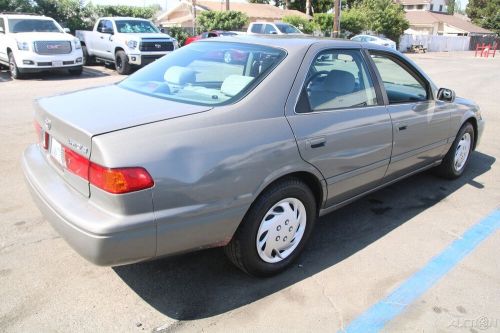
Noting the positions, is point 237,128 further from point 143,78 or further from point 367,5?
point 367,5

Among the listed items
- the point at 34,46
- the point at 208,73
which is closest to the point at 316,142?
the point at 208,73

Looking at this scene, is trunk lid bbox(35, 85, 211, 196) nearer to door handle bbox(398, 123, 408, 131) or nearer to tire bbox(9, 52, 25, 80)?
door handle bbox(398, 123, 408, 131)

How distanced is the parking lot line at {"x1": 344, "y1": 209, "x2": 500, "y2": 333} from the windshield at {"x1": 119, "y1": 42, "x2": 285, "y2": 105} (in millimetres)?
1638

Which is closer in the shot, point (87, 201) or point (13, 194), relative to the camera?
point (87, 201)

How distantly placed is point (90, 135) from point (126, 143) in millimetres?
209

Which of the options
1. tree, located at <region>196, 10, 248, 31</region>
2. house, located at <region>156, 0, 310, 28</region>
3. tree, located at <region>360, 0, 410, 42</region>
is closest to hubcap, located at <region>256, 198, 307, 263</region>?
tree, located at <region>196, 10, 248, 31</region>

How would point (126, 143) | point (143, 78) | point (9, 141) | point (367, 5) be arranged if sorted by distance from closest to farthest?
point (126, 143), point (143, 78), point (9, 141), point (367, 5)

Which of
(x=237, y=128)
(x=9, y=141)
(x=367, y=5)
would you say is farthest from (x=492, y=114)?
(x=367, y=5)

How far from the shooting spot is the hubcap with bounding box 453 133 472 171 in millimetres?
5070

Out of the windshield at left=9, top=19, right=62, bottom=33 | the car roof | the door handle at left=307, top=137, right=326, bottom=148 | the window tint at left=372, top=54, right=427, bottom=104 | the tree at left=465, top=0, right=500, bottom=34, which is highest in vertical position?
the tree at left=465, top=0, right=500, bottom=34

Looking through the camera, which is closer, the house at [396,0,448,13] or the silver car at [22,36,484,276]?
the silver car at [22,36,484,276]

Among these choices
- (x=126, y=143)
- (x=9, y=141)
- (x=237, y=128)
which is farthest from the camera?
(x=9, y=141)

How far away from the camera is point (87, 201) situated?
2.47 metres

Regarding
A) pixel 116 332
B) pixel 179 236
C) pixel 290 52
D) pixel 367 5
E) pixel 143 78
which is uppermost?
pixel 367 5
